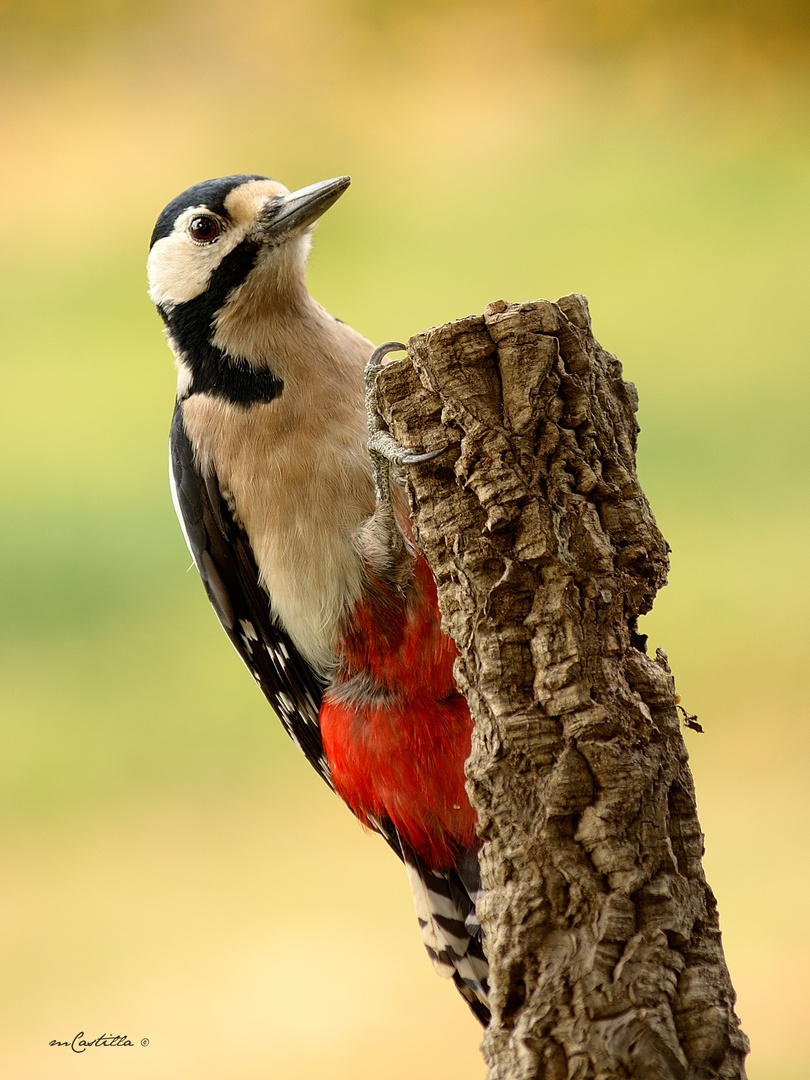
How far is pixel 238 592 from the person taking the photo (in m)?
1.67

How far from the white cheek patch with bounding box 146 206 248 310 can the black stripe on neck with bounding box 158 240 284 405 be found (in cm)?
1

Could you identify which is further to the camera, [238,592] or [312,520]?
[238,592]

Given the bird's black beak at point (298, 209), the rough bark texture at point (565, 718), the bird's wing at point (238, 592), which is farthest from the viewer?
the bird's wing at point (238, 592)

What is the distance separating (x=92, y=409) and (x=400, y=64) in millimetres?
1310

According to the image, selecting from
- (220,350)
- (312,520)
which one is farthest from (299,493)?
(220,350)

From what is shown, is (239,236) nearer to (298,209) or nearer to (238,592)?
(298,209)

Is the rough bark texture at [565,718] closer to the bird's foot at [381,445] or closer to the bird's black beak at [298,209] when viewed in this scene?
the bird's foot at [381,445]

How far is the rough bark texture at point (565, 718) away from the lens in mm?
909

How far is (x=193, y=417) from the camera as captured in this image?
5.15 feet

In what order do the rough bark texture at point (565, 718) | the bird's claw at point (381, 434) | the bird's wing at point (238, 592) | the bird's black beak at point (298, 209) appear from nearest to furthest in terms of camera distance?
the rough bark texture at point (565, 718)
the bird's claw at point (381, 434)
the bird's black beak at point (298, 209)
the bird's wing at point (238, 592)

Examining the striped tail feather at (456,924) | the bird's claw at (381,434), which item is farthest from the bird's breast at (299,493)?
the striped tail feather at (456,924)

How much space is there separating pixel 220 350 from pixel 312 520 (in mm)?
289

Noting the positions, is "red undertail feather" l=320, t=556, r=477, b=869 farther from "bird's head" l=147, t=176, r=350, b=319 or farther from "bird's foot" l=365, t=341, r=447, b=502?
"bird's head" l=147, t=176, r=350, b=319

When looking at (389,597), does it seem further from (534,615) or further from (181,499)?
(534,615)
